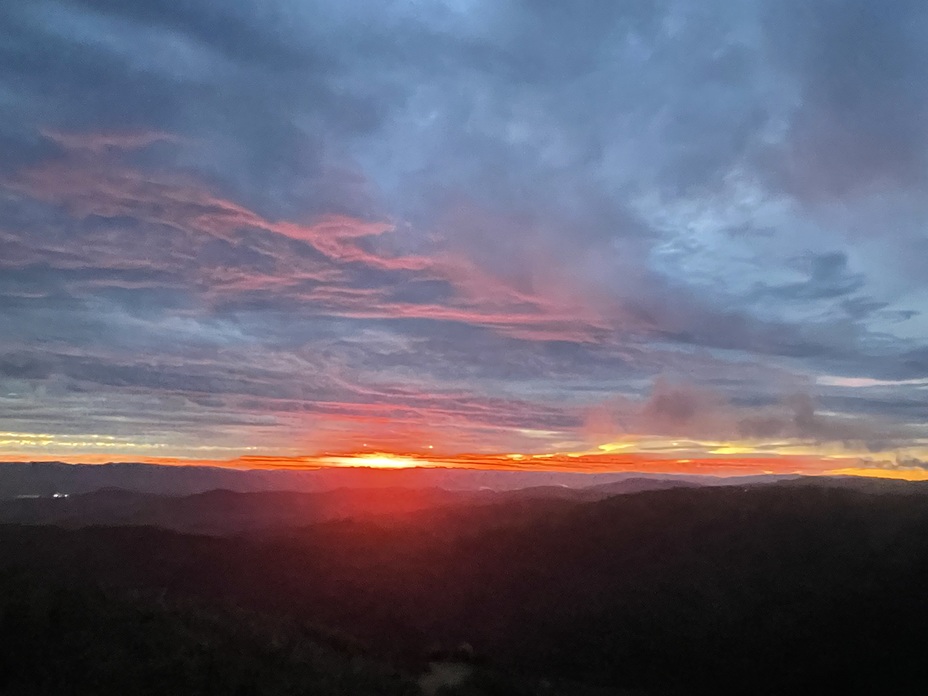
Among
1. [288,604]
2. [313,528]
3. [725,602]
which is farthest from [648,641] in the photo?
[313,528]

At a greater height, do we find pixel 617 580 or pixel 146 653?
pixel 146 653

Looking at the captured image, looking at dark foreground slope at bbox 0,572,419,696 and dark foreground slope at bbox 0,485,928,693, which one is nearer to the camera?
dark foreground slope at bbox 0,572,419,696

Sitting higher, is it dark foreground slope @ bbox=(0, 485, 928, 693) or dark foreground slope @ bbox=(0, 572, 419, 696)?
dark foreground slope @ bbox=(0, 572, 419, 696)

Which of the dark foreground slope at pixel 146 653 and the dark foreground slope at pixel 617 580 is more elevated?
the dark foreground slope at pixel 146 653

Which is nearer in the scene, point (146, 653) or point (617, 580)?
point (146, 653)

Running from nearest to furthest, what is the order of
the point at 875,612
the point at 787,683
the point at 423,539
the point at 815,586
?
1. the point at 787,683
2. the point at 875,612
3. the point at 815,586
4. the point at 423,539

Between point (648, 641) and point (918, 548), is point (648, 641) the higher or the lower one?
the lower one

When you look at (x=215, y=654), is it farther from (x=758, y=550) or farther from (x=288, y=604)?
(x=758, y=550)

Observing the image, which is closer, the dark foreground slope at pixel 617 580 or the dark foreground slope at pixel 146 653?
the dark foreground slope at pixel 146 653
